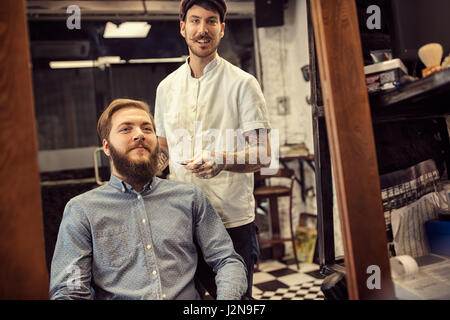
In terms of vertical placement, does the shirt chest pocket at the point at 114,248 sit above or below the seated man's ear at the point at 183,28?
below

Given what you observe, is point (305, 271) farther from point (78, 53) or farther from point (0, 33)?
point (0, 33)

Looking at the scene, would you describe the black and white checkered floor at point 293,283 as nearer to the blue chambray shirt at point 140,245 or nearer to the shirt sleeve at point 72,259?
the blue chambray shirt at point 140,245

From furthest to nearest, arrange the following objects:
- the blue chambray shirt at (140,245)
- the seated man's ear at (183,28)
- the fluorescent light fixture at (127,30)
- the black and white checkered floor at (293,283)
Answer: the black and white checkered floor at (293,283)
the fluorescent light fixture at (127,30)
the seated man's ear at (183,28)
the blue chambray shirt at (140,245)

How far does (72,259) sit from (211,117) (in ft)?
2.30

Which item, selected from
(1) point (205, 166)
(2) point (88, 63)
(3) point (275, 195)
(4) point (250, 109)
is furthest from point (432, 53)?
(2) point (88, 63)

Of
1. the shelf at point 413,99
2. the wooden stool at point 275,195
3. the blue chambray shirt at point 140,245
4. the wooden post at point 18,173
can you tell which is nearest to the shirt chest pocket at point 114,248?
the blue chambray shirt at point 140,245

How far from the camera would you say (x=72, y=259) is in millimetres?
1269

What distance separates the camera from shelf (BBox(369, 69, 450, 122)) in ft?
3.19

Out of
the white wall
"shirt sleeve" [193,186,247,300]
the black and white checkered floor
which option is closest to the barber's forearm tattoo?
"shirt sleeve" [193,186,247,300]

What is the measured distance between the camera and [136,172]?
141 cm

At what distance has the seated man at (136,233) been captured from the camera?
4.22ft

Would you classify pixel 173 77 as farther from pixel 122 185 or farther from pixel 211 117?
pixel 122 185

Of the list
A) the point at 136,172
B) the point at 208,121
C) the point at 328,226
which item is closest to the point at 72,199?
the point at 136,172
